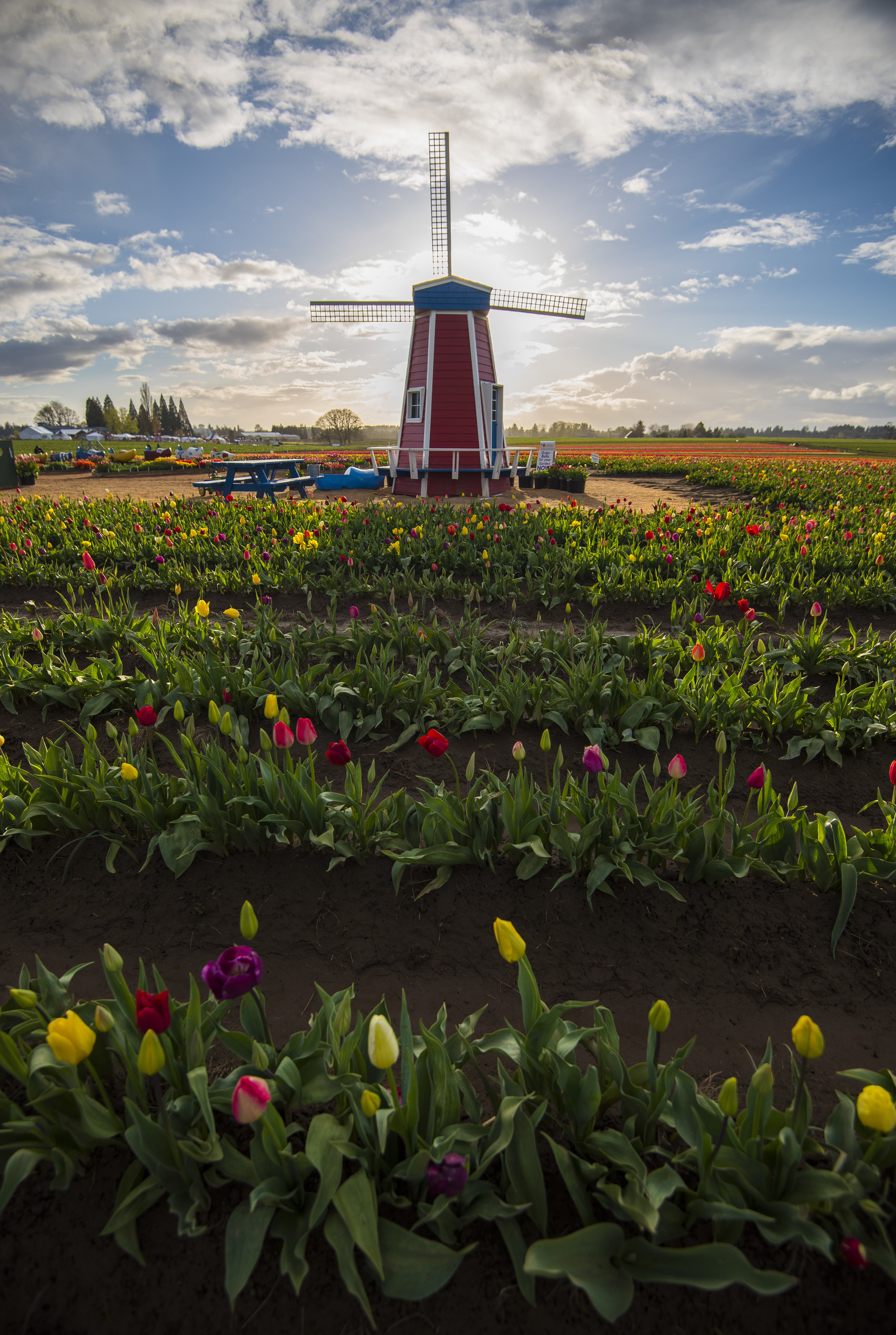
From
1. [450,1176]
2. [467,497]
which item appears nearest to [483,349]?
[467,497]

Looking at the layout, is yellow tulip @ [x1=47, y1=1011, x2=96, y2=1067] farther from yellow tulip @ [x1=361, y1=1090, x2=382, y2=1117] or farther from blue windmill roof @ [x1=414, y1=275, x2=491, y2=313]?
blue windmill roof @ [x1=414, y1=275, x2=491, y2=313]

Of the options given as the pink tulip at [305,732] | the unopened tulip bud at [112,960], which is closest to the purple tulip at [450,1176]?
the unopened tulip bud at [112,960]

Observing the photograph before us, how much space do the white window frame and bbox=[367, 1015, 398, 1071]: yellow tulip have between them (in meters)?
17.0

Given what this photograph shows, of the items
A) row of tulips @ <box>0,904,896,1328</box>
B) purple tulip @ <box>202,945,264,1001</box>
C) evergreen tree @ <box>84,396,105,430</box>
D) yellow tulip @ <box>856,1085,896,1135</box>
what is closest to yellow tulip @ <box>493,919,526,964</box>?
row of tulips @ <box>0,904,896,1328</box>

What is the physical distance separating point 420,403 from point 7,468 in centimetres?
1430

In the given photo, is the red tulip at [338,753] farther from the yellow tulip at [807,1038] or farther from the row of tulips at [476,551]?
the row of tulips at [476,551]

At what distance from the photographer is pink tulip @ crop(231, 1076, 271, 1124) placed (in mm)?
1152

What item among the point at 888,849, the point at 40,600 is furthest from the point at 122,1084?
the point at 40,600

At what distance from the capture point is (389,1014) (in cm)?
200

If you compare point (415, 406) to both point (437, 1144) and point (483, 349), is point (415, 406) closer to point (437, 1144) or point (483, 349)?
point (483, 349)

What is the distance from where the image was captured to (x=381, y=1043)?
4.04 feet

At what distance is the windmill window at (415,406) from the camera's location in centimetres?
1667

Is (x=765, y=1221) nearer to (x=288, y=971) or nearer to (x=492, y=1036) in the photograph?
(x=492, y=1036)

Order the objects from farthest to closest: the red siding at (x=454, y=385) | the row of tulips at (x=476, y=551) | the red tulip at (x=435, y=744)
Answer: the red siding at (x=454, y=385)
the row of tulips at (x=476, y=551)
the red tulip at (x=435, y=744)
